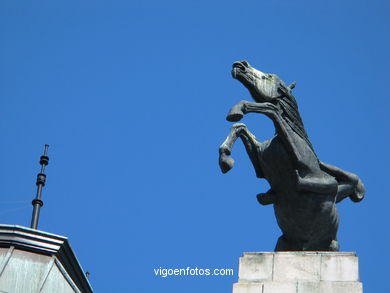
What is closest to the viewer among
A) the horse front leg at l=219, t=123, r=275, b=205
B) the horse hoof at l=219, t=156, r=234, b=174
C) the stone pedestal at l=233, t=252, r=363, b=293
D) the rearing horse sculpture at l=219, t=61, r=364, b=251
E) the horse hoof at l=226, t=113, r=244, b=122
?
the stone pedestal at l=233, t=252, r=363, b=293

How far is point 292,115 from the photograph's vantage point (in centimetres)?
2631

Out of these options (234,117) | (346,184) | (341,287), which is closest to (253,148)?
(234,117)

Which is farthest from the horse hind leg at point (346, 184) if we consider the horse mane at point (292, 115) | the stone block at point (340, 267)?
the stone block at point (340, 267)

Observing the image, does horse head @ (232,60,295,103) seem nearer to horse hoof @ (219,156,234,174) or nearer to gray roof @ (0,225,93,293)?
horse hoof @ (219,156,234,174)

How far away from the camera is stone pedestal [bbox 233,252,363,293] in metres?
24.0

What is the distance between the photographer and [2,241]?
Answer: 124ft

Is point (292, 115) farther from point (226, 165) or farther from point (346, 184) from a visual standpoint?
point (226, 165)

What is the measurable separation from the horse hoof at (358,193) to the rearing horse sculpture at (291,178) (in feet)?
2.30

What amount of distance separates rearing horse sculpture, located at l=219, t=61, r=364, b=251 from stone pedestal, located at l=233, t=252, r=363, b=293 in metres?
1.11

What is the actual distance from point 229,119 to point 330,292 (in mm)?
4078

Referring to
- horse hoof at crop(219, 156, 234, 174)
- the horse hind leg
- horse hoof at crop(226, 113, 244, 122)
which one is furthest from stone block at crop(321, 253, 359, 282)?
horse hoof at crop(226, 113, 244, 122)

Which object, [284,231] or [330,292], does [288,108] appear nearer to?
[284,231]

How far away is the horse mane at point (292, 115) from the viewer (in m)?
26.1

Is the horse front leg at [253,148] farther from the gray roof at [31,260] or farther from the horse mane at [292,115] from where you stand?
the gray roof at [31,260]
